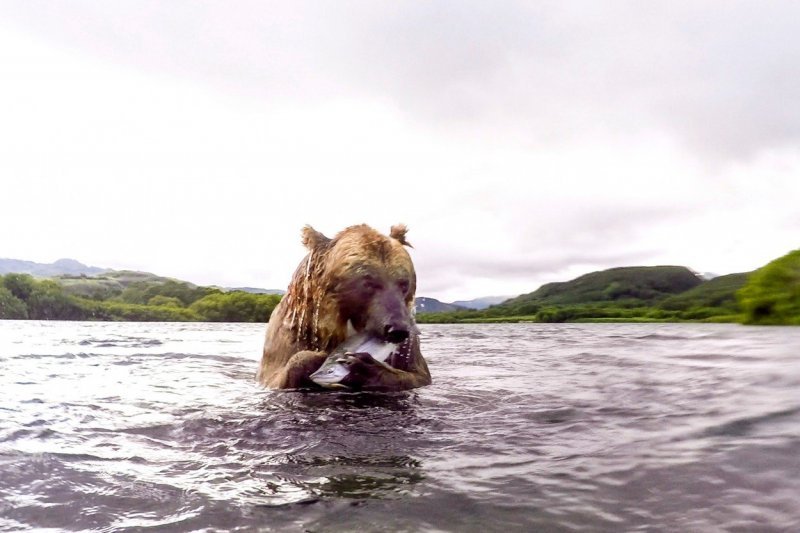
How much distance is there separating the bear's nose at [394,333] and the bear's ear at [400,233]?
1.96 metres

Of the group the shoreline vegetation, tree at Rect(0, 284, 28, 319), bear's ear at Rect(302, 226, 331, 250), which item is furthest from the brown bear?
tree at Rect(0, 284, 28, 319)

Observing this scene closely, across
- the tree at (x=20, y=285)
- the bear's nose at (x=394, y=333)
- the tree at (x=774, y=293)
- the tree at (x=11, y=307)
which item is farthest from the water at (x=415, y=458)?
the tree at (x=20, y=285)

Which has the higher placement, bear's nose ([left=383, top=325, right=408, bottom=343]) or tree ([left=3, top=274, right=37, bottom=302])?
tree ([left=3, top=274, right=37, bottom=302])

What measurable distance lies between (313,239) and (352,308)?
5.04 ft

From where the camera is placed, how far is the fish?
22.8 ft

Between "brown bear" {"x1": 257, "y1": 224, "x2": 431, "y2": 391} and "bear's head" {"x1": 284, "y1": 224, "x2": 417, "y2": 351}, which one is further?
"bear's head" {"x1": 284, "y1": 224, "x2": 417, "y2": 351}

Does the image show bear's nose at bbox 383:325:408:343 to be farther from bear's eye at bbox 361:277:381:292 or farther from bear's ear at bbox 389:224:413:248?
bear's ear at bbox 389:224:413:248

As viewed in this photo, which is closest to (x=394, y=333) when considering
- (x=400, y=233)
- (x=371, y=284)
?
(x=371, y=284)

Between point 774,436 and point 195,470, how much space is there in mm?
4516

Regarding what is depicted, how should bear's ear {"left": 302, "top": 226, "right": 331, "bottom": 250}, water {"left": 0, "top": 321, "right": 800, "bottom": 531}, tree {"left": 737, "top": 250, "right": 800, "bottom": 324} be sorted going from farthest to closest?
tree {"left": 737, "top": 250, "right": 800, "bottom": 324}
bear's ear {"left": 302, "top": 226, "right": 331, "bottom": 250}
water {"left": 0, "top": 321, "right": 800, "bottom": 531}

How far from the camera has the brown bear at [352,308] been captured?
747 cm

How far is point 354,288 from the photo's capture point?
7949 mm

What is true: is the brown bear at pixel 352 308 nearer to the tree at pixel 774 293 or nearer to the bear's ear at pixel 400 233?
the bear's ear at pixel 400 233

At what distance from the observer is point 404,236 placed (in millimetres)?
8945
